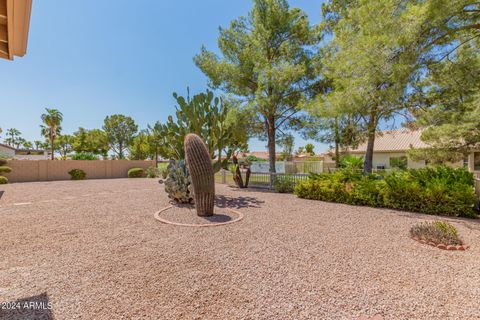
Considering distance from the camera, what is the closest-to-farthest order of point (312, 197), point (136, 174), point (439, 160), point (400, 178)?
point (400, 178) < point (312, 197) < point (439, 160) < point (136, 174)

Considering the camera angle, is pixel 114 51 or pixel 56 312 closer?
pixel 56 312

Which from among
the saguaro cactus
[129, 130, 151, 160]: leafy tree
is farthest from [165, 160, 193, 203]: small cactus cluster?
[129, 130, 151, 160]: leafy tree

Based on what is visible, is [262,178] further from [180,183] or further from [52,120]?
[52,120]

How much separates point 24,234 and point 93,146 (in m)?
33.9

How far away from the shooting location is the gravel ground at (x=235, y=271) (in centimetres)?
232

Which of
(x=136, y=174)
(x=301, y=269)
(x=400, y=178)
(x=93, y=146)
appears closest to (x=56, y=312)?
(x=301, y=269)

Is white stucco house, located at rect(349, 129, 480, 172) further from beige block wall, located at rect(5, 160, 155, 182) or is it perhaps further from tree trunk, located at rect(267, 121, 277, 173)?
beige block wall, located at rect(5, 160, 155, 182)

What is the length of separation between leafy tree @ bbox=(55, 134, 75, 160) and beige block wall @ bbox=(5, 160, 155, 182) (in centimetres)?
1905

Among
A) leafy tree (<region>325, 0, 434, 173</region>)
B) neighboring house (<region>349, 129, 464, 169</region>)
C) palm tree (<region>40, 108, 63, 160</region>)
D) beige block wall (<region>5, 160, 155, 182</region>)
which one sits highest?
palm tree (<region>40, 108, 63, 160</region>)

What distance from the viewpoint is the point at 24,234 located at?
A: 4660mm

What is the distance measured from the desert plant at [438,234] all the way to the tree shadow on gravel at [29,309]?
19.9 feet

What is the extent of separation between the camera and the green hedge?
20.4ft

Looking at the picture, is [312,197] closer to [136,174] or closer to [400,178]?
[400,178]

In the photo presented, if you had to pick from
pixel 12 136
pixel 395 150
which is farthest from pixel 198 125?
pixel 12 136
